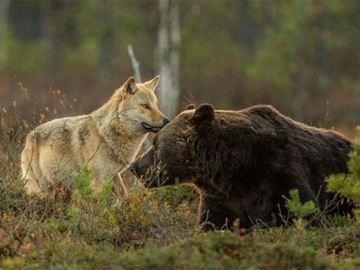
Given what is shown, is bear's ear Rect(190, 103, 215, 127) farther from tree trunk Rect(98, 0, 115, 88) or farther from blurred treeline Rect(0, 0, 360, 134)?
tree trunk Rect(98, 0, 115, 88)

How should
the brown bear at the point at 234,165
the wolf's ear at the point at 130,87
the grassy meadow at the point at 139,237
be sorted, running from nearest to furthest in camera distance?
the grassy meadow at the point at 139,237 < the brown bear at the point at 234,165 < the wolf's ear at the point at 130,87

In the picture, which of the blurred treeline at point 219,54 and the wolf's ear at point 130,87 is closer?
the wolf's ear at point 130,87

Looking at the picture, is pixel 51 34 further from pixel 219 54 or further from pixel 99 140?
pixel 99 140

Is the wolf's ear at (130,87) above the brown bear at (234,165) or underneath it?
above

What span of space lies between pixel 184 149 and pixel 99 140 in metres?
2.01

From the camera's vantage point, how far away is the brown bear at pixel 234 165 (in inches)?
357

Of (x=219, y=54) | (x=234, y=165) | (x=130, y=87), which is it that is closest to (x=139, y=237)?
(x=234, y=165)

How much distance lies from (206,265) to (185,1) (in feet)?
117

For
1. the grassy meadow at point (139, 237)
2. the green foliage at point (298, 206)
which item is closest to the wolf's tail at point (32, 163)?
the grassy meadow at point (139, 237)

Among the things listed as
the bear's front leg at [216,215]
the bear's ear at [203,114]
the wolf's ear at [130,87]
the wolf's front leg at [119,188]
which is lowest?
the wolf's front leg at [119,188]

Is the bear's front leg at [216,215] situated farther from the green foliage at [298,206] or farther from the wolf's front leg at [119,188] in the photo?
the wolf's front leg at [119,188]

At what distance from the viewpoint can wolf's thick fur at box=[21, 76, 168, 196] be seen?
1091 centimetres

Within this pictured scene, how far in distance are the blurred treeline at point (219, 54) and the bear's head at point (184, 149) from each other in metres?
16.4

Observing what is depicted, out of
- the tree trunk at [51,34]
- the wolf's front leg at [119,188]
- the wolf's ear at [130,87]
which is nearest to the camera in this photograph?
the wolf's front leg at [119,188]
